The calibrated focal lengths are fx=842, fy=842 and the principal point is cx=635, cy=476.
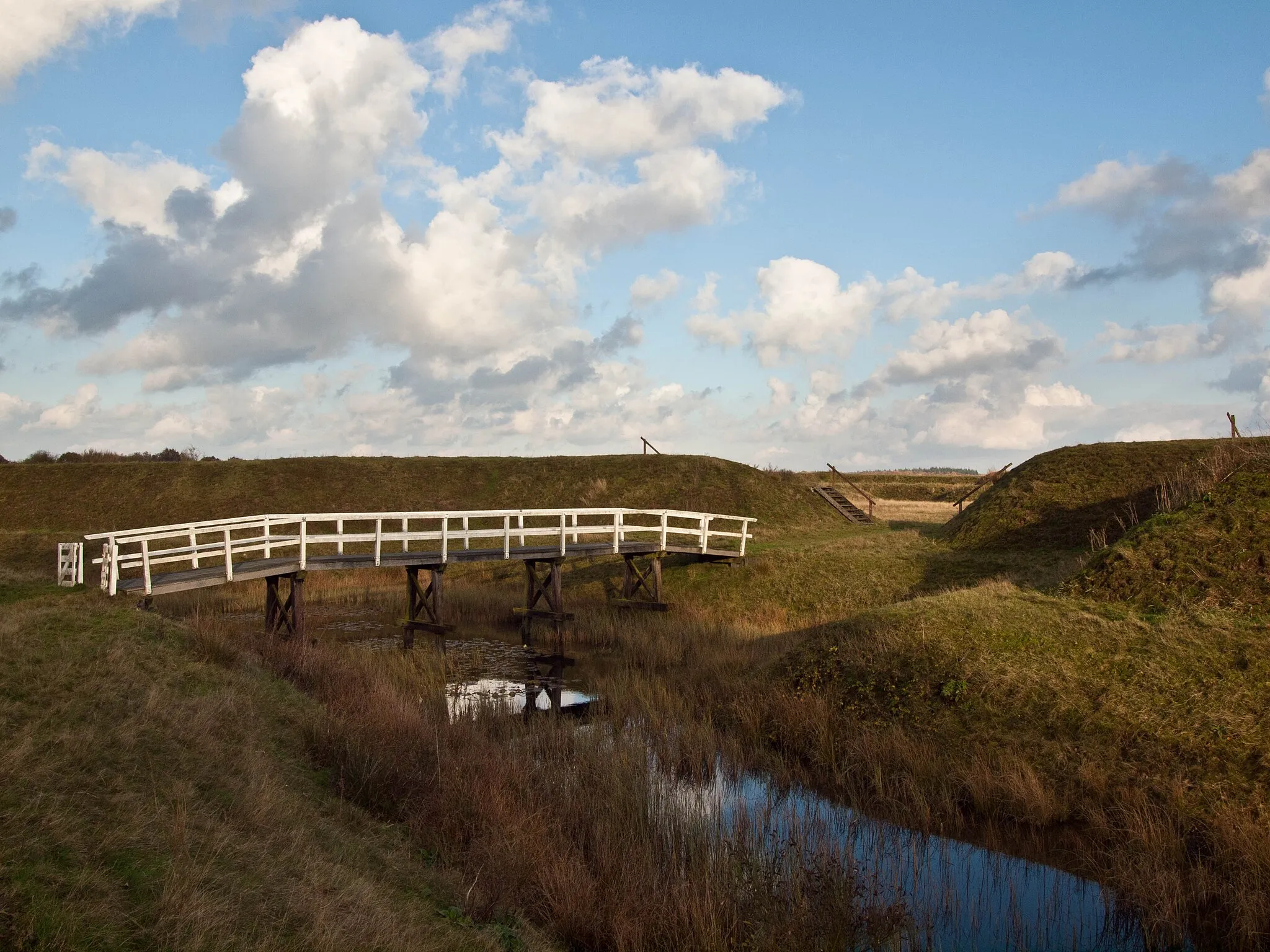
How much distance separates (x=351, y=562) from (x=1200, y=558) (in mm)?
19036

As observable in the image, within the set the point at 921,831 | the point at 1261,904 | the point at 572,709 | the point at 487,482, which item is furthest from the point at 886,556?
the point at 487,482

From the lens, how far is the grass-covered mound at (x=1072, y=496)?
29375 mm

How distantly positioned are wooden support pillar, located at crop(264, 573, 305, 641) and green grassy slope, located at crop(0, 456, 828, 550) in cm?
2477

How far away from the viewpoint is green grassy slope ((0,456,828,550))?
44.2m

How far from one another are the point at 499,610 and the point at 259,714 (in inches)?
616

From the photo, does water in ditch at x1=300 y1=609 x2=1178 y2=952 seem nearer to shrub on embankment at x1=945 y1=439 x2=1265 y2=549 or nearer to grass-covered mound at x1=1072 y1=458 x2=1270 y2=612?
grass-covered mound at x1=1072 y1=458 x2=1270 y2=612

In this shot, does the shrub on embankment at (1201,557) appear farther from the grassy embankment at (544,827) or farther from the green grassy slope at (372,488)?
the green grassy slope at (372,488)

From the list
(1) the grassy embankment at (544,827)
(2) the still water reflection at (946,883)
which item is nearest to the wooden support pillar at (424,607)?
(1) the grassy embankment at (544,827)

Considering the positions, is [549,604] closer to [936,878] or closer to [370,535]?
[370,535]

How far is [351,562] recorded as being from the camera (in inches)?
819

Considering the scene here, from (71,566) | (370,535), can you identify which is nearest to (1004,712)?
(370,535)

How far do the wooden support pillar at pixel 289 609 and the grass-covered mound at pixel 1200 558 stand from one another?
666 inches

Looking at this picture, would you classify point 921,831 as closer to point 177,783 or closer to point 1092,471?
point 177,783

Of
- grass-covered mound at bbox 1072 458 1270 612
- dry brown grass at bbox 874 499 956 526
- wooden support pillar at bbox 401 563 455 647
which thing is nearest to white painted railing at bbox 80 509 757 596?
wooden support pillar at bbox 401 563 455 647
